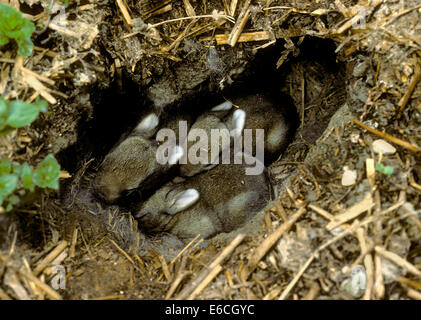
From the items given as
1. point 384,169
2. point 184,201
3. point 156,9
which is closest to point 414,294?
point 384,169

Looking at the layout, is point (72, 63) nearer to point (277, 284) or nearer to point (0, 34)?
point (0, 34)

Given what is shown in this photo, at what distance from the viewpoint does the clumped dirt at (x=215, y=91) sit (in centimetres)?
194

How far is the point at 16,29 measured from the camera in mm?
1985

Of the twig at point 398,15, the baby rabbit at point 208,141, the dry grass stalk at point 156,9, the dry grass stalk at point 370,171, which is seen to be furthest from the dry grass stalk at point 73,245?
the twig at point 398,15

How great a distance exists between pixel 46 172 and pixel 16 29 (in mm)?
785

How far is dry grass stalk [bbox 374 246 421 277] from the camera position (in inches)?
71.2

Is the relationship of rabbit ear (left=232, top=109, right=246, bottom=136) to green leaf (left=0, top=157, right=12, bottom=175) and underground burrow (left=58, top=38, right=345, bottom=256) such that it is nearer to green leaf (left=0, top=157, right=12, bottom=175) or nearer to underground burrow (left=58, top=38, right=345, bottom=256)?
Result: underground burrow (left=58, top=38, right=345, bottom=256)

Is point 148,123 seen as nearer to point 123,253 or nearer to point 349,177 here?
point 123,253

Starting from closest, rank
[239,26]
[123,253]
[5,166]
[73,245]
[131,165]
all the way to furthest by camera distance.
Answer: [5,166] < [73,245] < [123,253] < [239,26] < [131,165]

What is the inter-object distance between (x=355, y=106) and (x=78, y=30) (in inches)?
69.3

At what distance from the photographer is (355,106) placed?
2293 mm

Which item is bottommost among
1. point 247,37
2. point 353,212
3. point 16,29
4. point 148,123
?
point 353,212

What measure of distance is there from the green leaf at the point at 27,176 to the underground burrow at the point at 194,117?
534 millimetres

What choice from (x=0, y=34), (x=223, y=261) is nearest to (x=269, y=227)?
(x=223, y=261)
